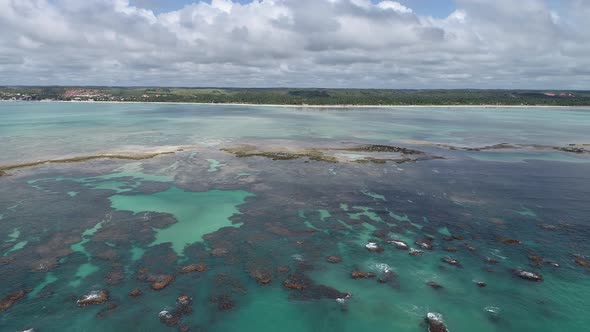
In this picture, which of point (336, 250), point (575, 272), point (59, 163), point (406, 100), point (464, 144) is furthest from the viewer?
point (406, 100)

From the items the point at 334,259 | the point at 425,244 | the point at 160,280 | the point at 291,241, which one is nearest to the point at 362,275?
the point at 334,259

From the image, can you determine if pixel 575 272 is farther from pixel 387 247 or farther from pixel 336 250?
pixel 336 250

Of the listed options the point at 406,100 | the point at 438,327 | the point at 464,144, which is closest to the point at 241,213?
the point at 438,327

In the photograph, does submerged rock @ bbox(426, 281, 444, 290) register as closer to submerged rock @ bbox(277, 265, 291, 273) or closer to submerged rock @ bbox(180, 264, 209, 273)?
submerged rock @ bbox(277, 265, 291, 273)

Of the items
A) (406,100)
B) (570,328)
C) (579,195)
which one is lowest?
(570,328)

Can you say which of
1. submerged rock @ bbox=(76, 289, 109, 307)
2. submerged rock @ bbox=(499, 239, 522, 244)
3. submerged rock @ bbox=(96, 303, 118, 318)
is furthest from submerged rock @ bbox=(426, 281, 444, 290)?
submerged rock @ bbox=(76, 289, 109, 307)

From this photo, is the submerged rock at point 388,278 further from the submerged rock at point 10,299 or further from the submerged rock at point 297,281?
the submerged rock at point 10,299

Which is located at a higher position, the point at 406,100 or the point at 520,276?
the point at 406,100
